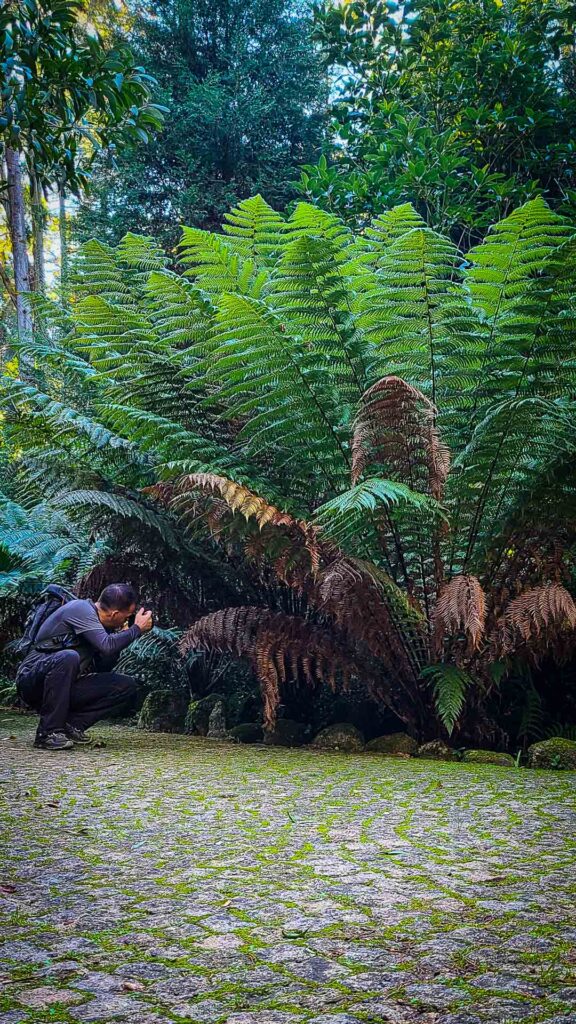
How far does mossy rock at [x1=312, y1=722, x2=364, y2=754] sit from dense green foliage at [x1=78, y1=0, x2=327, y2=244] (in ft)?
27.2

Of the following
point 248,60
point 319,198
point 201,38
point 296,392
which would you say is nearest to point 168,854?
point 296,392

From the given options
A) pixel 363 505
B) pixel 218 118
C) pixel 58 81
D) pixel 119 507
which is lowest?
pixel 363 505

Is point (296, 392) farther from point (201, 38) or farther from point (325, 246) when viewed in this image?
point (201, 38)

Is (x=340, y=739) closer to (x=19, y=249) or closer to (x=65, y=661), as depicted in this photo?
(x=65, y=661)

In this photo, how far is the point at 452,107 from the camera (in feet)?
25.5

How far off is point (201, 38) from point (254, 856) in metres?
12.2

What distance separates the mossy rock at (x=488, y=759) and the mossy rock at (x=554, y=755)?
3.8 inches

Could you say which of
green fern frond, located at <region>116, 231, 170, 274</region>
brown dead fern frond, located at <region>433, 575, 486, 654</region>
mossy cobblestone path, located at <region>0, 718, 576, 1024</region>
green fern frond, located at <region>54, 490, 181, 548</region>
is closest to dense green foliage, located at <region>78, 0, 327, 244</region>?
green fern frond, located at <region>116, 231, 170, 274</region>

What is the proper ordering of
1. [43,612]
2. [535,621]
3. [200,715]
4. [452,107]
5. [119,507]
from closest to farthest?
1. [535,621]
2. [119,507]
3. [43,612]
4. [200,715]
5. [452,107]

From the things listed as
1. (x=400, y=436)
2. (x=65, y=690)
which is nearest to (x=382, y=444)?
(x=400, y=436)

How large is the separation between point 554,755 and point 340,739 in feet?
3.74

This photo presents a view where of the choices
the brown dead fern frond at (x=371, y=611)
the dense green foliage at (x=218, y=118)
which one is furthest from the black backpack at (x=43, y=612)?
the dense green foliage at (x=218, y=118)

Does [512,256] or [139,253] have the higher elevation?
[139,253]

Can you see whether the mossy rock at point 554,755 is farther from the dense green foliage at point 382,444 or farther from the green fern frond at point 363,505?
the green fern frond at point 363,505
